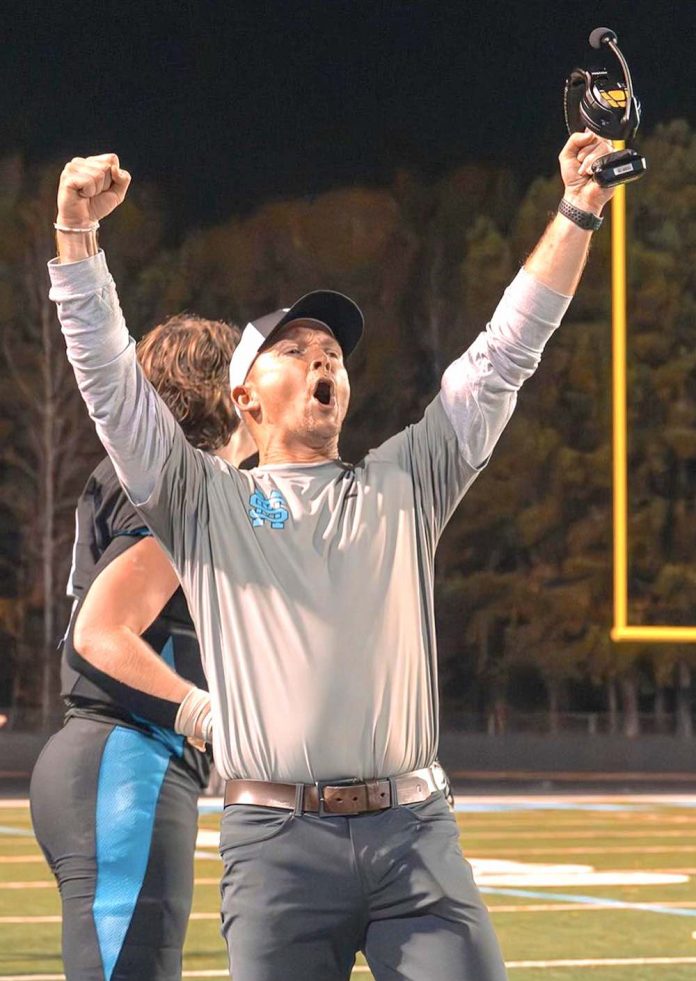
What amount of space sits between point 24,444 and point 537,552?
6836mm

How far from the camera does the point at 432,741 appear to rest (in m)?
2.91

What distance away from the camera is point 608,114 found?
3.04 m

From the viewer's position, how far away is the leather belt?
2803mm

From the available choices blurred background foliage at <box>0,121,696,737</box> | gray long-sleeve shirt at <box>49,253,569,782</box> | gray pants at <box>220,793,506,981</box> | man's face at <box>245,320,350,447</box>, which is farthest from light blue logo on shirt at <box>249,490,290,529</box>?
blurred background foliage at <box>0,121,696,737</box>

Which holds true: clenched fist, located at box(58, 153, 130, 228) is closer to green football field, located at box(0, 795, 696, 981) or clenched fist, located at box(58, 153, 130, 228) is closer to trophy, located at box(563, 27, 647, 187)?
trophy, located at box(563, 27, 647, 187)

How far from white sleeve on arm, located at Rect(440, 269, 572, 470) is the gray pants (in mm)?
570

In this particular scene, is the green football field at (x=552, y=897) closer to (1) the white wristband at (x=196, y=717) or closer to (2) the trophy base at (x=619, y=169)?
(1) the white wristband at (x=196, y=717)

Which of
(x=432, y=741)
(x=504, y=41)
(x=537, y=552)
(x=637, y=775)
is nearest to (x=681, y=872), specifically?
(x=432, y=741)

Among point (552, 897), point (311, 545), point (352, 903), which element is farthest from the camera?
point (552, 897)

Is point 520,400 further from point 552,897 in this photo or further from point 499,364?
point 499,364

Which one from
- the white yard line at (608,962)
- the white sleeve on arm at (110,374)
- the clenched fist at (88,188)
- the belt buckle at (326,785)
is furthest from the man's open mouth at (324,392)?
the white yard line at (608,962)

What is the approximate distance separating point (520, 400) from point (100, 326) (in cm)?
2511

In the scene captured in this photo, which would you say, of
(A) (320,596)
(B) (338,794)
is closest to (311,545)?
(A) (320,596)

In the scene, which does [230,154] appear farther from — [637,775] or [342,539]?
[342,539]
